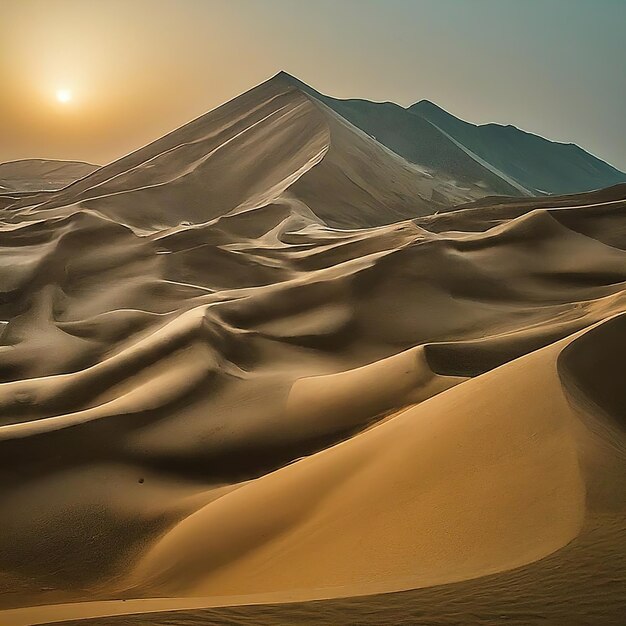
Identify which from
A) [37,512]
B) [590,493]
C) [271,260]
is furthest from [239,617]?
[271,260]

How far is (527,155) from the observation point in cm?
6206

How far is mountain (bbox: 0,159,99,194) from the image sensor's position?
4056cm

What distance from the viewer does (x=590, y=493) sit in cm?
303

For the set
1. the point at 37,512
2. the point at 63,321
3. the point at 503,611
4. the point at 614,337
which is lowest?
the point at 503,611

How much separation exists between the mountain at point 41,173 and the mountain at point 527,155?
2507 cm

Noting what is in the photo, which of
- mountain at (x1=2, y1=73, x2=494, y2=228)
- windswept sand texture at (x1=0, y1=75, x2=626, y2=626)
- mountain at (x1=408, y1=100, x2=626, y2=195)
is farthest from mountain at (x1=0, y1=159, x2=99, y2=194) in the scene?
windswept sand texture at (x1=0, y1=75, x2=626, y2=626)

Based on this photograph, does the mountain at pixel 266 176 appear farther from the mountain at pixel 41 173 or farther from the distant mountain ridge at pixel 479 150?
the mountain at pixel 41 173

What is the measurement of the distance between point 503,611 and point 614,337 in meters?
3.12

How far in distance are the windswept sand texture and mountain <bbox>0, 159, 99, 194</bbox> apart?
29169 millimetres

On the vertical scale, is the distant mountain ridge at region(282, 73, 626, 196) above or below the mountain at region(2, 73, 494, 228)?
above

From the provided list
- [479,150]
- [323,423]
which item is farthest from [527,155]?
[323,423]

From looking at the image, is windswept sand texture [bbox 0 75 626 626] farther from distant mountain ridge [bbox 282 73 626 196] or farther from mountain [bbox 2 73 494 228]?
distant mountain ridge [bbox 282 73 626 196]

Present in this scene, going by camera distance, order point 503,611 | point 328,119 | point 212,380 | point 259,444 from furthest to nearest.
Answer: point 328,119, point 212,380, point 259,444, point 503,611

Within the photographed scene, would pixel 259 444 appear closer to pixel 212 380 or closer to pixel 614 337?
pixel 212 380
